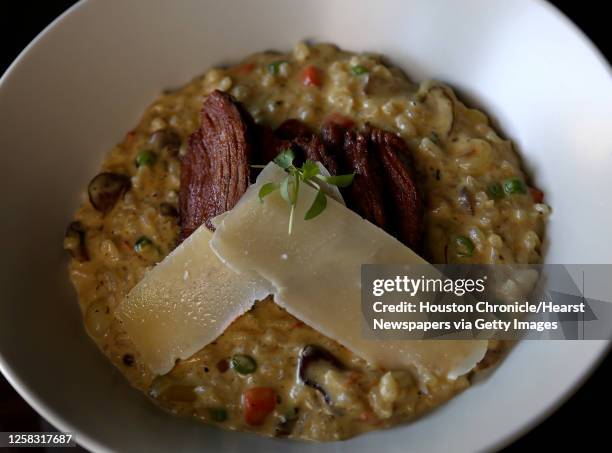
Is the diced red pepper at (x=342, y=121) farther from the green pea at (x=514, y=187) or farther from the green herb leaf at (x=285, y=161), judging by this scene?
the green pea at (x=514, y=187)

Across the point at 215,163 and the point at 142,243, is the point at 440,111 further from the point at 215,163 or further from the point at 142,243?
the point at 142,243

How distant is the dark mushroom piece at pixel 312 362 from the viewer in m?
2.65

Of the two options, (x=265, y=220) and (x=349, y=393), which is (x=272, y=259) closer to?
(x=265, y=220)

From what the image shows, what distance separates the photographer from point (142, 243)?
9.96 ft

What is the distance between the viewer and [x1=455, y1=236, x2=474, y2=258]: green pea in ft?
9.43

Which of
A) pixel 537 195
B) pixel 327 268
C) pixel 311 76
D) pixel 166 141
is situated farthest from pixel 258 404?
pixel 311 76

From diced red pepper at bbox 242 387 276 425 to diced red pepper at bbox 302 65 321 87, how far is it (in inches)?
60.8

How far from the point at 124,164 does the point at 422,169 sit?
1.43 m

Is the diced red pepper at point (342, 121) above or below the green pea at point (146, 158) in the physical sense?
above

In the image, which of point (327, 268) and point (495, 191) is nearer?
point (327, 268)

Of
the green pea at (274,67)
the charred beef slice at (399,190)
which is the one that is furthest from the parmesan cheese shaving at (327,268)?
the green pea at (274,67)

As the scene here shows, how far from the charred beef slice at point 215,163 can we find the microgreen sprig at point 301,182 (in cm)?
32

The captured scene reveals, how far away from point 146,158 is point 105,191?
246 millimetres

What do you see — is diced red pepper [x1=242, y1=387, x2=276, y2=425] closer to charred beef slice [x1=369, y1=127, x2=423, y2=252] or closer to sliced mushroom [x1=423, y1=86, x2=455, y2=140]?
charred beef slice [x1=369, y1=127, x2=423, y2=252]
